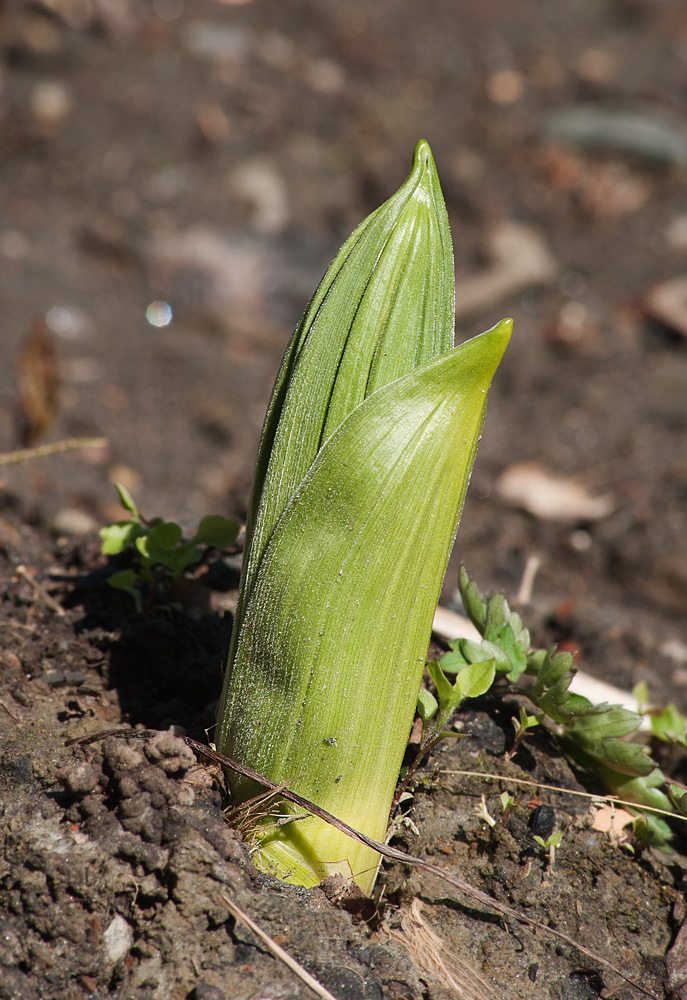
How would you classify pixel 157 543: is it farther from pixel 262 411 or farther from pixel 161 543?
pixel 262 411

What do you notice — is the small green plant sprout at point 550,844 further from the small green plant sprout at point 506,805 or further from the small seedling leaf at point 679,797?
the small seedling leaf at point 679,797

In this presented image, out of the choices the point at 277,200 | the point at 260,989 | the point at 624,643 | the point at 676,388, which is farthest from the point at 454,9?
the point at 260,989

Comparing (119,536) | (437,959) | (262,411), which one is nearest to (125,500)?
(119,536)

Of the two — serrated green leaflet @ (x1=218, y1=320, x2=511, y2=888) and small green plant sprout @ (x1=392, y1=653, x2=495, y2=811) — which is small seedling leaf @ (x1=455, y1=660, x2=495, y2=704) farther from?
serrated green leaflet @ (x1=218, y1=320, x2=511, y2=888)

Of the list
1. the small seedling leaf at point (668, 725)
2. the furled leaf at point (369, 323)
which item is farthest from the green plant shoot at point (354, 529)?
the small seedling leaf at point (668, 725)

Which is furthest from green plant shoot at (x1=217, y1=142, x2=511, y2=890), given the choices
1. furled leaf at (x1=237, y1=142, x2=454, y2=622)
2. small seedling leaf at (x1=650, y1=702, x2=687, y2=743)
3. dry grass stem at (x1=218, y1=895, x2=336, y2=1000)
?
small seedling leaf at (x1=650, y1=702, x2=687, y2=743)
